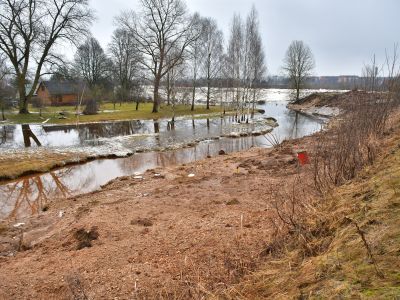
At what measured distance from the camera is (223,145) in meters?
21.2

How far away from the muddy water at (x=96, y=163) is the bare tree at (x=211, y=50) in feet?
44.8

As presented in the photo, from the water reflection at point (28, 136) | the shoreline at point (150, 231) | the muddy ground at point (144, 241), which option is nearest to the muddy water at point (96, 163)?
the water reflection at point (28, 136)

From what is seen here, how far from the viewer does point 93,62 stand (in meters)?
58.3

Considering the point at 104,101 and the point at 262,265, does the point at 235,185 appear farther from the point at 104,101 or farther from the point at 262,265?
the point at 104,101

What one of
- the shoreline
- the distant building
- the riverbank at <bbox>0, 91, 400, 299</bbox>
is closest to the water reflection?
the shoreline

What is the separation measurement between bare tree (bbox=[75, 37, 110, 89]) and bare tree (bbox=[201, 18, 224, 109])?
24030mm

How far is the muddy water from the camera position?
11.2m

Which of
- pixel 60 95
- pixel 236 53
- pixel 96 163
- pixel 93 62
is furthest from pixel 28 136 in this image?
pixel 93 62

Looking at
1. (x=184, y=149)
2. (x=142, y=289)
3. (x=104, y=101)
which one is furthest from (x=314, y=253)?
(x=104, y=101)

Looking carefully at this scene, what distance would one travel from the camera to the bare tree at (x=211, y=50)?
3988cm

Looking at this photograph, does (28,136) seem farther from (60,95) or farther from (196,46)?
(60,95)

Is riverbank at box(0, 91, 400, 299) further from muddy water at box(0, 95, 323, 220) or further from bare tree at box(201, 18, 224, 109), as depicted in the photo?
bare tree at box(201, 18, 224, 109)

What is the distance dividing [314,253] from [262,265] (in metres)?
0.63

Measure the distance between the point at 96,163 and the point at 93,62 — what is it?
4654cm
